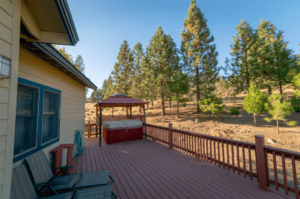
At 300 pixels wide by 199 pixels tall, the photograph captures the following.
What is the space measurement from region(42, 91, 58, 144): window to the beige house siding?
2178mm

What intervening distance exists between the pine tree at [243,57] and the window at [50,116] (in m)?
23.7

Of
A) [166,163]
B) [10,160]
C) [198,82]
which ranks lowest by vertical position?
[166,163]

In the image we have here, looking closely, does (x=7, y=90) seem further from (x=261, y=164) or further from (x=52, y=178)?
(x=261, y=164)

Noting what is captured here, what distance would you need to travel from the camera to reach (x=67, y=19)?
175 cm

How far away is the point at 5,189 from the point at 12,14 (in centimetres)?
186

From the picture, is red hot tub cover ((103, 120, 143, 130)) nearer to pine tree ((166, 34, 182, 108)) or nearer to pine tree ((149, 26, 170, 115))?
pine tree ((166, 34, 182, 108))

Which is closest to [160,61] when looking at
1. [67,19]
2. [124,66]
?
Answer: [124,66]

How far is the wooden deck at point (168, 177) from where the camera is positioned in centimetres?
262

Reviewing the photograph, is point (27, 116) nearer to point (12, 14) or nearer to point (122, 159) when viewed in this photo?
point (12, 14)

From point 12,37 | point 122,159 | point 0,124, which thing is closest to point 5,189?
point 0,124

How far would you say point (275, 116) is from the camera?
12.8 m

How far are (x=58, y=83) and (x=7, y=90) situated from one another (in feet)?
Result: 9.00

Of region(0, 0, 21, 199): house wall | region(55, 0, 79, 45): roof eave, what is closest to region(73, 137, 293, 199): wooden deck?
region(0, 0, 21, 199): house wall

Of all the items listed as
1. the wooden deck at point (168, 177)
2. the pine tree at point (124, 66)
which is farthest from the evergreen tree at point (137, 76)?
the wooden deck at point (168, 177)
